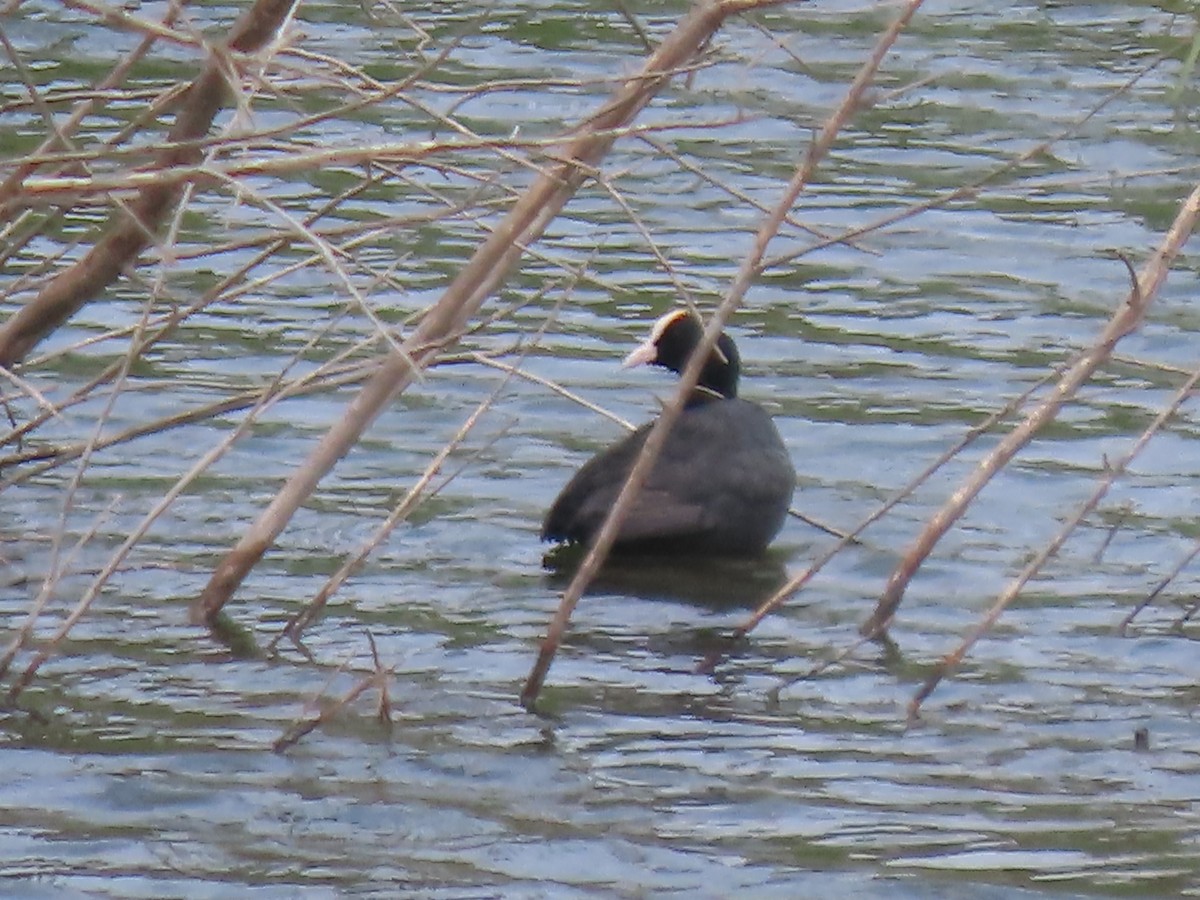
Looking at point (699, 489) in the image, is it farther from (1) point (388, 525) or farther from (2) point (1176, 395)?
(2) point (1176, 395)

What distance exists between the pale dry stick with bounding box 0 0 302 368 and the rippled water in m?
0.11

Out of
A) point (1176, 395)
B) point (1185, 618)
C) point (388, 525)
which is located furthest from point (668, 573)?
Answer: point (1176, 395)

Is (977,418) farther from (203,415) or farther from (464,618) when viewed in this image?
(203,415)

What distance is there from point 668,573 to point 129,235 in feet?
8.53

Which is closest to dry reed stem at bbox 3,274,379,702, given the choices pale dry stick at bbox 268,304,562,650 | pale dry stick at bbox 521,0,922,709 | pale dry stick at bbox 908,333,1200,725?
pale dry stick at bbox 268,304,562,650

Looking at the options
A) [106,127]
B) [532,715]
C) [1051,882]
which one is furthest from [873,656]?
[106,127]

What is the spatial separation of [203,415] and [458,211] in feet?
4.79

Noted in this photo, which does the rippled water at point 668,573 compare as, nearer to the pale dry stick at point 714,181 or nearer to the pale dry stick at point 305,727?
the pale dry stick at point 305,727

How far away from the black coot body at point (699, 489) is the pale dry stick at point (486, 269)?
1630mm

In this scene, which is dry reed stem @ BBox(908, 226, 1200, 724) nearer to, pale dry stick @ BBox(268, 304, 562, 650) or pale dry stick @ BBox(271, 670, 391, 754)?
pale dry stick @ BBox(268, 304, 562, 650)

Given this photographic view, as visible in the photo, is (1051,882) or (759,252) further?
(759,252)

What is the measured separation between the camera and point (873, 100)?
6.38 meters

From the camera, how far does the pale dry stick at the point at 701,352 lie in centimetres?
622

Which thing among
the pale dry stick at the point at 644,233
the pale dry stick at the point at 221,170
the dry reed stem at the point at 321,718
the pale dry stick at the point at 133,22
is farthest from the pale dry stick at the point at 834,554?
the pale dry stick at the point at 133,22
